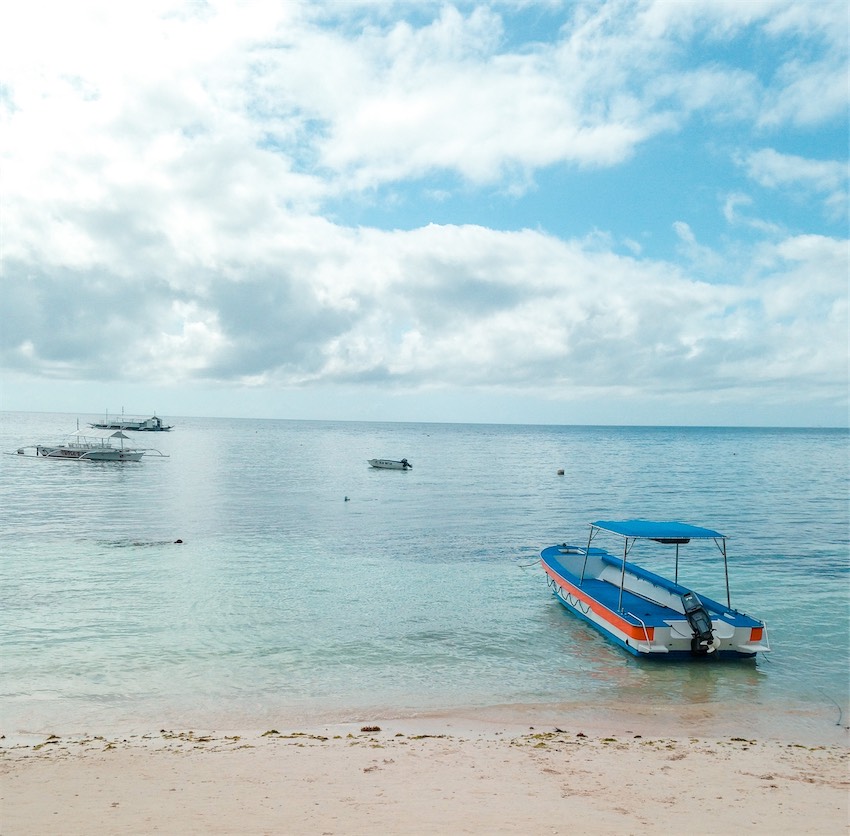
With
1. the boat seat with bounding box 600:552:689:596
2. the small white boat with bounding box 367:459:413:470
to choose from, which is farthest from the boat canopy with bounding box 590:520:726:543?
the small white boat with bounding box 367:459:413:470

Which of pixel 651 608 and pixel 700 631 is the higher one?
pixel 700 631

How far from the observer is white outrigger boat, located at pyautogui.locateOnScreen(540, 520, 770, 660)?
17484mm

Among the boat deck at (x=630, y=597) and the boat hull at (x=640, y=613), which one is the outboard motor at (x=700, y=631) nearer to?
the boat hull at (x=640, y=613)

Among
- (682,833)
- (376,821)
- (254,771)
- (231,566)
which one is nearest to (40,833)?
(254,771)

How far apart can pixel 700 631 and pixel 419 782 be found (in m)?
10.6

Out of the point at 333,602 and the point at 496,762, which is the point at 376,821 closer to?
the point at 496,762

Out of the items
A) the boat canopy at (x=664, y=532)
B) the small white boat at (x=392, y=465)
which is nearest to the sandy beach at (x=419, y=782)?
the boat canopy at (x=664, y=532)

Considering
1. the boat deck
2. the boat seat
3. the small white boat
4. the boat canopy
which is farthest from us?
the small white boat

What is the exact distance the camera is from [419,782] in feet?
32.7

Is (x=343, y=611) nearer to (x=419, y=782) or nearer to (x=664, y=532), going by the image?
(x=664, y=532)

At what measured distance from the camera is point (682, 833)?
8.37 m

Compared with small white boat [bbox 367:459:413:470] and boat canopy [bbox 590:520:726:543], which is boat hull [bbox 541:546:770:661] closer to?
boat canopy [bbox 590:520:726:543]

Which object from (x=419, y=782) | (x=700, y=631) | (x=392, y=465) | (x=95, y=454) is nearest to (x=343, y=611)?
(x=700, y=631)

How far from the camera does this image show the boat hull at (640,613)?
57.4 ft
